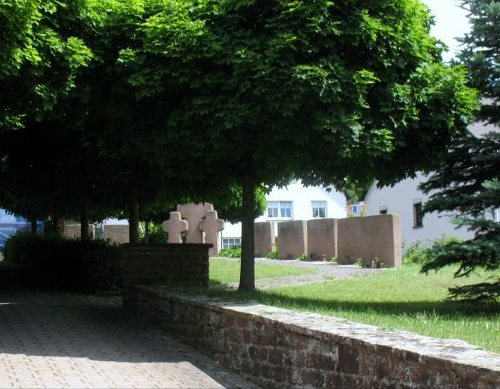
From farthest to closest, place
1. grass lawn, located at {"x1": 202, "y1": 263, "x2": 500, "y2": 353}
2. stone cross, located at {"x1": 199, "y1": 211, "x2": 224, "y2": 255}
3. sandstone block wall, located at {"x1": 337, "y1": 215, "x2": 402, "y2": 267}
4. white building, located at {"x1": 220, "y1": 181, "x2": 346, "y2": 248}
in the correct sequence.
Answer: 1. white building, located at {"x1": 220, "y1": 181, "x2": 346, "y2": 248}
2. stone cross, located at {"x1": 199, "y1": 211, "x2": 224, "y2": 255}
3. sandstone block wall, located at {"x1": 337, "y1": 215, "x2": 402, "y2": 267}
4. grass lawn, located at {"x1": 202, "y1": 263, "x2": 500, "y2": 353}

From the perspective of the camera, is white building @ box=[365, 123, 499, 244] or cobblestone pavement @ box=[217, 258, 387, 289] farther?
white building @ box=[365, 123, 499, 244]

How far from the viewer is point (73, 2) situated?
955cm

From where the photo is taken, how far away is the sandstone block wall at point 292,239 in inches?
1052

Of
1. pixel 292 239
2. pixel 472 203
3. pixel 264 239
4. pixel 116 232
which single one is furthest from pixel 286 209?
pixel 472 203

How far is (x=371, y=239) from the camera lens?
20.8 metres

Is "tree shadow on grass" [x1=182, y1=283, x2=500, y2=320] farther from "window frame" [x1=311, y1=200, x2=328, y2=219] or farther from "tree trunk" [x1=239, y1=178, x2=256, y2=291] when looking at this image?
"window frame" [x1=311, y1=200, x2=328, y2=219]

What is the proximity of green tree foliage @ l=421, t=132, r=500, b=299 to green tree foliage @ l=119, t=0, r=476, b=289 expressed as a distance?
357 millimetres

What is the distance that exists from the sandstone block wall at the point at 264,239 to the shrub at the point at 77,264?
10043mm

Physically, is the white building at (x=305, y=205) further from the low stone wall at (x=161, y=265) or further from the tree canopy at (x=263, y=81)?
the tree canopy at (x=263, y=81)

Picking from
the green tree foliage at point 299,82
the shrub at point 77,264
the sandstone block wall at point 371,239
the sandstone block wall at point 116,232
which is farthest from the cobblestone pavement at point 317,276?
the sandstone block wall at point 116,232

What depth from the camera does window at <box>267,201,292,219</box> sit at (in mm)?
53500

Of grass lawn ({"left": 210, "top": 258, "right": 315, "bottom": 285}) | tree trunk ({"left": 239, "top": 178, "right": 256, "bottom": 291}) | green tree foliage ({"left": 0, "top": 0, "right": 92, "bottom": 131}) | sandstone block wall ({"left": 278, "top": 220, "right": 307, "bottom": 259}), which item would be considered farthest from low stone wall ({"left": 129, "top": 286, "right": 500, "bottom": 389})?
sandstone block wall ({"left": 278, "top": 220, "right": 307, "bottom": 259})

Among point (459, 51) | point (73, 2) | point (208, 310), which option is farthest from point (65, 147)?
point (459, 51)

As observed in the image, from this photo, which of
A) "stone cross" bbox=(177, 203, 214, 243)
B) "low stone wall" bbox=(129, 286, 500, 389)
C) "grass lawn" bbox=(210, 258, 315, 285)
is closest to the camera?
"low stone wall" bbox=(129, 286, 500, 389)
